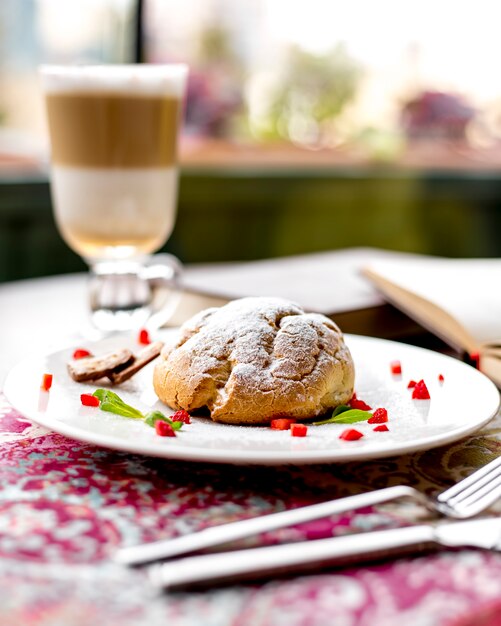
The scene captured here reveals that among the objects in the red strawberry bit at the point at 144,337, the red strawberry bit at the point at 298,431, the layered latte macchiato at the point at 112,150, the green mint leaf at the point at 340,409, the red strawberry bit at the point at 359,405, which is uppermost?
the layered latte macchiato at the point at 112,150

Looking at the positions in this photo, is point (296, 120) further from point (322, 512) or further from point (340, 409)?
point (322, 512)

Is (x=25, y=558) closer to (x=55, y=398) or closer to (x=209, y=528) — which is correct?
(x=209, y=528)

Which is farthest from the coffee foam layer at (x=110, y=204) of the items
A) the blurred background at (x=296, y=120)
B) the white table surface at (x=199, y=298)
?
the blurred background at (x=296, y=120)

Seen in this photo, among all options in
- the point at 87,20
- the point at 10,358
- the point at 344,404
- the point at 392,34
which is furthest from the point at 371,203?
the point at 344,404

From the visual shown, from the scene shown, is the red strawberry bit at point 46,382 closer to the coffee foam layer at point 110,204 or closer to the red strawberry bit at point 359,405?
the red strawberry bit at point 359,405

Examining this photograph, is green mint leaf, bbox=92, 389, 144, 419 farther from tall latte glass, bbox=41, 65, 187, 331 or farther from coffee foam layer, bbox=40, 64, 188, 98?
coffee foam layer, bbox=40, 64, 188, 98

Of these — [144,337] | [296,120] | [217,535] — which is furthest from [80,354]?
[296,120]
